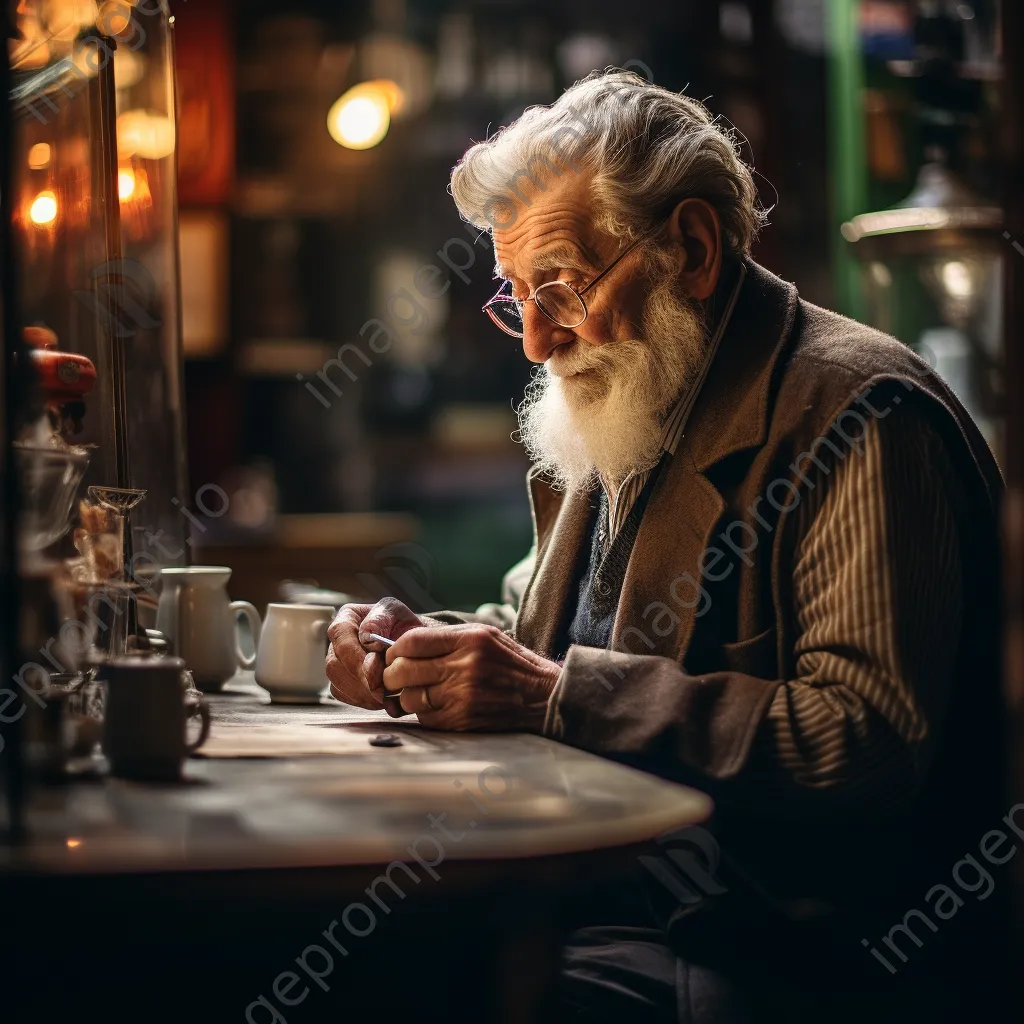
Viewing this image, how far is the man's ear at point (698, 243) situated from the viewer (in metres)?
1.96

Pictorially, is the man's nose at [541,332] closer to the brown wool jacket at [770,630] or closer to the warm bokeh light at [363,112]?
the brown wool jacket at [770,630]

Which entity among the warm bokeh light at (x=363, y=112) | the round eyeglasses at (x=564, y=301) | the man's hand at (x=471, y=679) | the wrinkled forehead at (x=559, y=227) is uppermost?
the warm bokeh light at (x=363, y=112)

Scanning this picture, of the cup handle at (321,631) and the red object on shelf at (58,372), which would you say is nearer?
the red object on shelf at (58,372)

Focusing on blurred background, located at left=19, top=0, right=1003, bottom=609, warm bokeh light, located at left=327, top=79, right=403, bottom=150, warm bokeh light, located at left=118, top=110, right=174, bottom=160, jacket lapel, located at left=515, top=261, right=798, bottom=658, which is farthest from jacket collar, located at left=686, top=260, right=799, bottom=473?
blurred background, located at left=19, top=0, right=1003, bottom=609

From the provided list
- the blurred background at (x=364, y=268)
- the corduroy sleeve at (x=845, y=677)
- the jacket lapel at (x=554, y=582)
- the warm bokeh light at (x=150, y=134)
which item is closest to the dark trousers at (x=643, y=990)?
the corduroy sleeve at (x=845, y=677)

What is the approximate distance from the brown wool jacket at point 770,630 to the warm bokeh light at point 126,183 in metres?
1.04

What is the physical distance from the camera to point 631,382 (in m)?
1.96

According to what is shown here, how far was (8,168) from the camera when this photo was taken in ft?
3.38

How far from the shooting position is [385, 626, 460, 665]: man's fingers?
1621 mm

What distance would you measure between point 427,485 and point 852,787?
4.28 m

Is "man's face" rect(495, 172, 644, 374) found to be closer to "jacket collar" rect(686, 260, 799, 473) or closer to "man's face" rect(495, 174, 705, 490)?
"man's face" rect(495, 174, 705, 490)

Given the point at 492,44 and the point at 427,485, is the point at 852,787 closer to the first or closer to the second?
the point at 427,485

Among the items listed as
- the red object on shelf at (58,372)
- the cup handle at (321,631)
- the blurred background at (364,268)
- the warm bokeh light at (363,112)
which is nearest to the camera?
the red object on shelf at (58,372)

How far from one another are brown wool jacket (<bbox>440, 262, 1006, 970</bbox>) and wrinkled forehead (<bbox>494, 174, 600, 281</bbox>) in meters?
0.26
